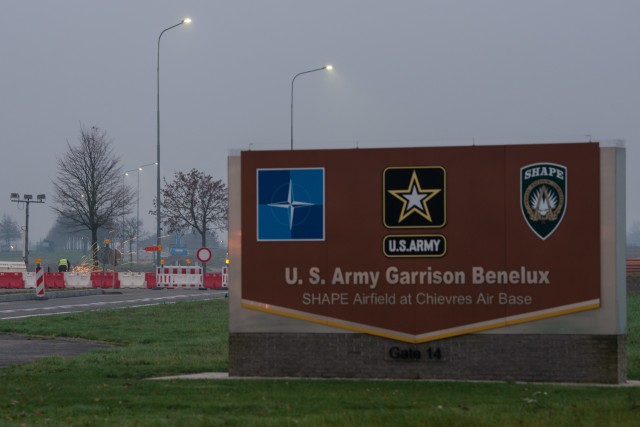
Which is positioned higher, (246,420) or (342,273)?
(342,273)

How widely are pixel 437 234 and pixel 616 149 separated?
2813 millimetres

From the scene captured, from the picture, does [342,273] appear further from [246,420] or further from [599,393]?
[246,420]

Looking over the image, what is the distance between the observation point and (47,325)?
30.9 meters

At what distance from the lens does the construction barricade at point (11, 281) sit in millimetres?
62344

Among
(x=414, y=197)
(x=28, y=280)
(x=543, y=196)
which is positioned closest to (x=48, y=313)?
(x=414, y=197)

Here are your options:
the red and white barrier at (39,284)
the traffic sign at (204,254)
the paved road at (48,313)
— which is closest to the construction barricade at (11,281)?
the paved road at (48,313)

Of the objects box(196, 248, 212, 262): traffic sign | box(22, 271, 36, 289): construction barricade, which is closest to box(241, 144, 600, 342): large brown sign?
box(196, 248, 212, 262): traffic sign

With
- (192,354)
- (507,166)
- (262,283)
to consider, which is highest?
(507,166)

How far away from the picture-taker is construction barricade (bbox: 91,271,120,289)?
2571 inches

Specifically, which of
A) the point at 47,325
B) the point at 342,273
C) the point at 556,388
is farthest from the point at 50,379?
the point at 47,325

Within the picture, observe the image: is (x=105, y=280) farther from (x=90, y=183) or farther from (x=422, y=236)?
(x=422, y=236)

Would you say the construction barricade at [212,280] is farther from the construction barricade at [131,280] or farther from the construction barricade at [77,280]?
the construction barricade at [77,280]

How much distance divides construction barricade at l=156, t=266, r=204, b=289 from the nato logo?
48911 mm

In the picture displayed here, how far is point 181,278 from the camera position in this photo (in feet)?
219
